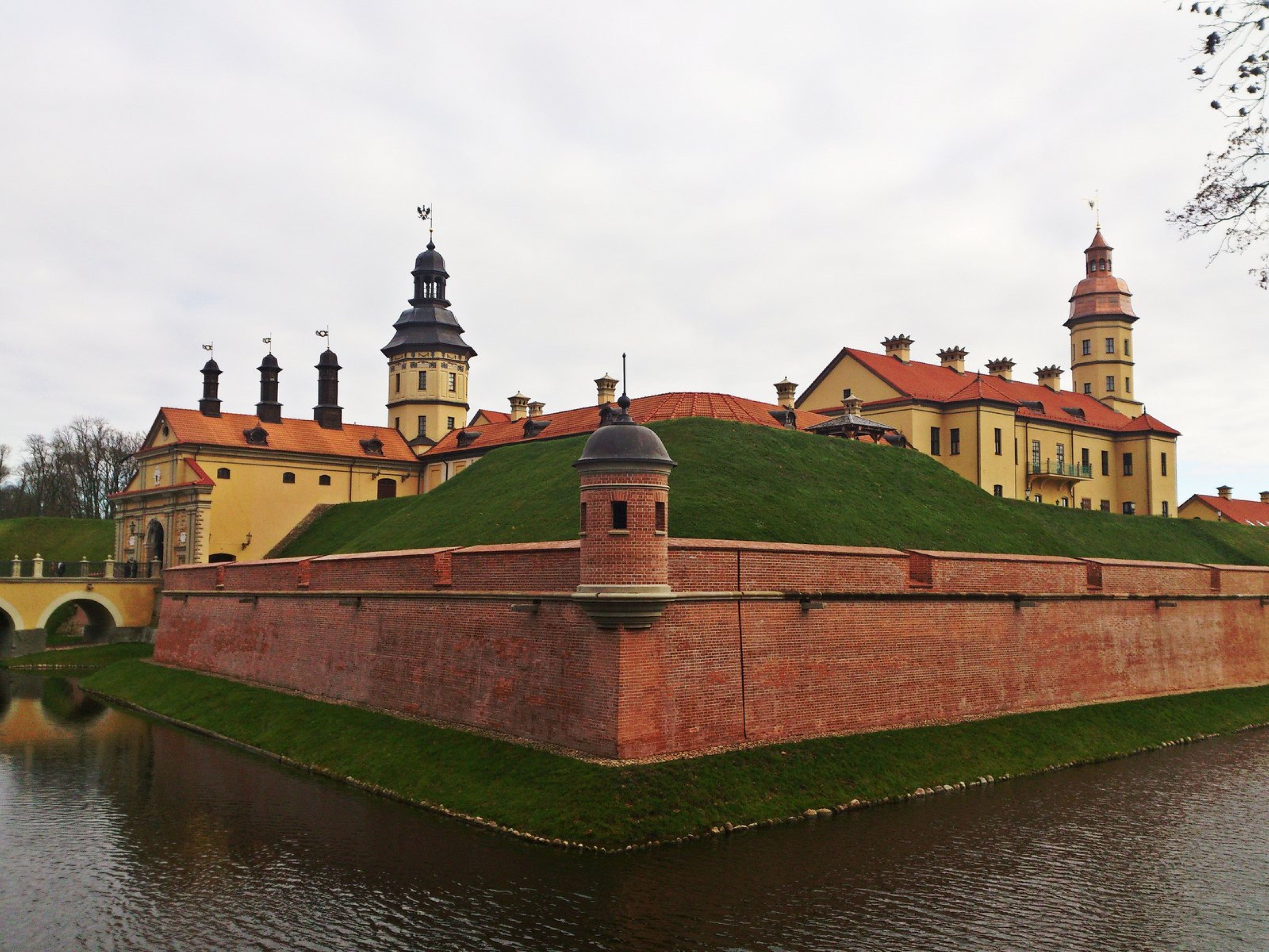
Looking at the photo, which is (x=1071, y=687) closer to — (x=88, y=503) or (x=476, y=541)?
(x=476, y=541)

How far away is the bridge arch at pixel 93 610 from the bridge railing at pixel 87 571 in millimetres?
901

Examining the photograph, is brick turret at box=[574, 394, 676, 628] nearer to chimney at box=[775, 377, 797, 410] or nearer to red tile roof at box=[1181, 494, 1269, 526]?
chimney at box=[775, 377, 797, 410]

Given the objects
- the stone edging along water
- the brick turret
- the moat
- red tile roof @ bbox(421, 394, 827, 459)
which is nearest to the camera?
the moat

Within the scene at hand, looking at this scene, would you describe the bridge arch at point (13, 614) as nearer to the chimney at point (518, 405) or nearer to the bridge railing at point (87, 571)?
the bridge railing at point (87, 571)

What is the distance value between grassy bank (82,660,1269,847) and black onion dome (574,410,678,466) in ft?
17.3

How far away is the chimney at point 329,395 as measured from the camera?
2306 inches

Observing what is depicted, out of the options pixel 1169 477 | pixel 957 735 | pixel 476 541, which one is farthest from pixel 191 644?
pixel 1169 477

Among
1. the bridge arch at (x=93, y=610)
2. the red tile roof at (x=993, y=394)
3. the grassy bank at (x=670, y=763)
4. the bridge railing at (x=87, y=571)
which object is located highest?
the red tile roof at (x=993, y=394)

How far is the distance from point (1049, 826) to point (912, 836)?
8.81 feet

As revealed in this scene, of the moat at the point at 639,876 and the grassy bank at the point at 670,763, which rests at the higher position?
the grassy bank at the point at 670,763

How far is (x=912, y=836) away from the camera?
1714cm

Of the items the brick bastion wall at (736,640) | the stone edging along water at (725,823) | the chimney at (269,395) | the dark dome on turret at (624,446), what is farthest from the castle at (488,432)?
the dark dome on turret at (624,446)

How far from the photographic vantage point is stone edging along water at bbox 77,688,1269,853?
54.0ft

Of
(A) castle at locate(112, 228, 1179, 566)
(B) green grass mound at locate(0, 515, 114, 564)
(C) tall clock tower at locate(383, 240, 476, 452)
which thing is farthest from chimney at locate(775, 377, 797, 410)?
(B) green grass mound at locate(0, 515, 114, 564)
